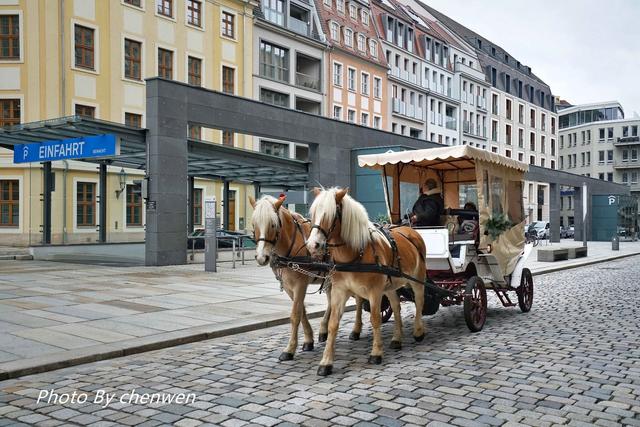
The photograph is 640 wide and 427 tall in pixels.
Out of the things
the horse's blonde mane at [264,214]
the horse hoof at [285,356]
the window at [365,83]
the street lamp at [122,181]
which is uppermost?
the window at [365,83]

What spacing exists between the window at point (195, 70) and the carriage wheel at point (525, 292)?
29337 mm

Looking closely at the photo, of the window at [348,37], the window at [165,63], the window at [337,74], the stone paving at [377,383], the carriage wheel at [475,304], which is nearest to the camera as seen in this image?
the stone paving at [377,383]

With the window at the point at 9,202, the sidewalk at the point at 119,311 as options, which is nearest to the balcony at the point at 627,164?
the window at the point at 9,202

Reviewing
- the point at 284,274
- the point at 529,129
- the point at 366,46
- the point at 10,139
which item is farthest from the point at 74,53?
the point at 529,129

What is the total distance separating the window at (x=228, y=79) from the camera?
37969 mm

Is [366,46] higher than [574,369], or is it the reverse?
[366,46]

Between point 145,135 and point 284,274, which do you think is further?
point 145,135

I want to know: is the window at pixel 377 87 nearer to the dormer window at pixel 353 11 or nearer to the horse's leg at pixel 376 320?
the dormer window at pixel 353 11

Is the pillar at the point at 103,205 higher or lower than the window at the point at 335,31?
lower

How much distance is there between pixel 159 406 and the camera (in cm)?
502

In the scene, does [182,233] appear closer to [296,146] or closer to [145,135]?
[145,135]

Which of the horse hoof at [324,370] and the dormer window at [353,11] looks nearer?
the horse hoof at [324,370]

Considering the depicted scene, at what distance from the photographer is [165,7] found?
3481cm

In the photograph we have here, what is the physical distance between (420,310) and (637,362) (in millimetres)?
2556
